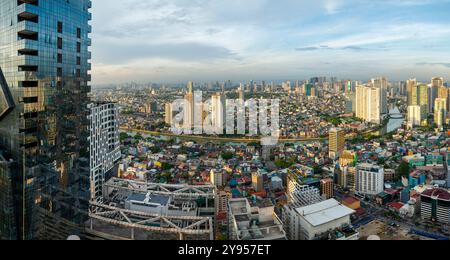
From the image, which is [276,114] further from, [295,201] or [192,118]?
[295,201]

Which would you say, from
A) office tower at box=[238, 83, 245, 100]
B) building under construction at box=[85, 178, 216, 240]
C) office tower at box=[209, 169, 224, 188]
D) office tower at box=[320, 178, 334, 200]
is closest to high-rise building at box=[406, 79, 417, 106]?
office tower at box=[238, 83, 245, 100]

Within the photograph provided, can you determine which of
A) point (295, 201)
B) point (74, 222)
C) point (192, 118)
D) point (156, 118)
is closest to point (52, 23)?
point (74, 222)

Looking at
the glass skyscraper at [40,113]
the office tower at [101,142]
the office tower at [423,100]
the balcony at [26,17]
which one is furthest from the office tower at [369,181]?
the office tower at [423,100]

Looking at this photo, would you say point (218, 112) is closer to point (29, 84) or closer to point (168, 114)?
point (168, 114)

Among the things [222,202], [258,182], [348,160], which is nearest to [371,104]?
[348,160]

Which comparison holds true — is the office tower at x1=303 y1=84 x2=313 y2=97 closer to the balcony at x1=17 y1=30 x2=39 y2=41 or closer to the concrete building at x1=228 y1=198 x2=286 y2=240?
the concrete building at x1=228 y1=198 x2=286 y2=240
